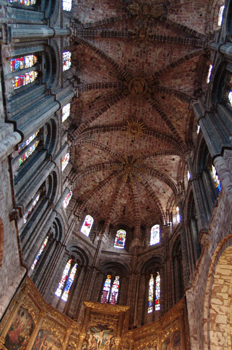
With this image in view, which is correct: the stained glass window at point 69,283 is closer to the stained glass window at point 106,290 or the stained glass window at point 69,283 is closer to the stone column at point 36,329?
the stained glass window at point 106,290

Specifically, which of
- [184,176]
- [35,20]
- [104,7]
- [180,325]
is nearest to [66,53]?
[104,7]

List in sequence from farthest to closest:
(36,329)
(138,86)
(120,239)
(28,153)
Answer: (120,239) → (138,86) → (28,153) → (36,329)

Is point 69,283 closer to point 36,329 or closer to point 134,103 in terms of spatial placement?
point 36,329

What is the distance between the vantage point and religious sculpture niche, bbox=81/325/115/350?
1357 centimetres

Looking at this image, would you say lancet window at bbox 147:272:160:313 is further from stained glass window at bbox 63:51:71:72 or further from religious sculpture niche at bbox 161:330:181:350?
stained glass window at bbox 63:51:71:72

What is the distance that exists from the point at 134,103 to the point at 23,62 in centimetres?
921

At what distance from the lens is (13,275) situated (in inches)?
454

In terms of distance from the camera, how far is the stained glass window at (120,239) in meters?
21.0

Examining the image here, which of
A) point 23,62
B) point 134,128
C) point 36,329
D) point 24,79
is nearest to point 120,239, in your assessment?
point 134,128

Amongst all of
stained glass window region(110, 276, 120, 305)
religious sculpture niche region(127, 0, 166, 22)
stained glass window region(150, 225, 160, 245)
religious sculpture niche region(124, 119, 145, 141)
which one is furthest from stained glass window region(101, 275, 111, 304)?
religious sculpture niche region(127, 0, 166, 22)

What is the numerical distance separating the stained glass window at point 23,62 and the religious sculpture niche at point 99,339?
12.0 meters

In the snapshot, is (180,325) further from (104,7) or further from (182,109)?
(104,7)

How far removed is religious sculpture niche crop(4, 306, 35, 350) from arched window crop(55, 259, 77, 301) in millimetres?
3679

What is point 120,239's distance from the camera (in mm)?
21469
